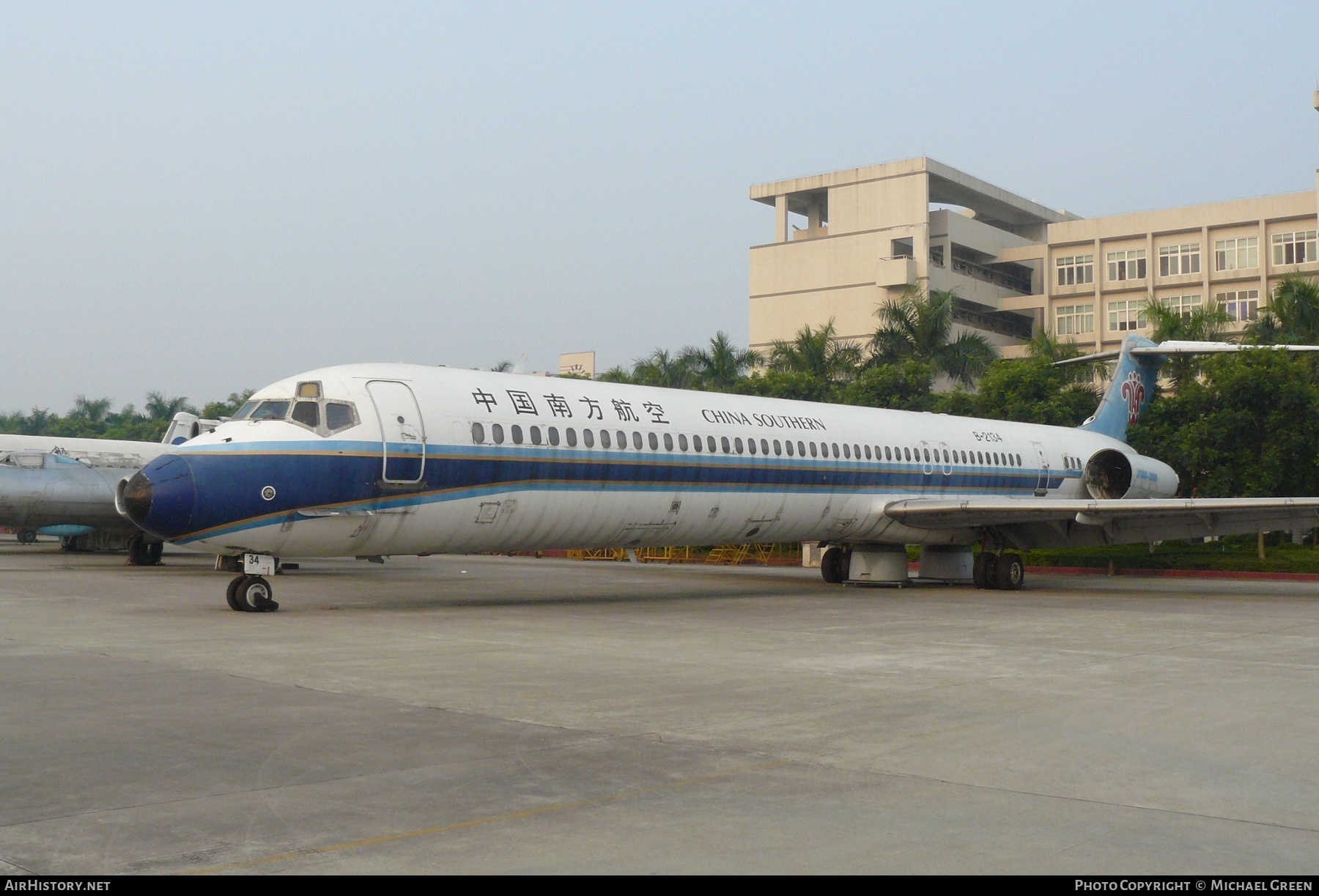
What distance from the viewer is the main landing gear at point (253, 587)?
1725cm

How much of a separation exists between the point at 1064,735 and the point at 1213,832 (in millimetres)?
2570

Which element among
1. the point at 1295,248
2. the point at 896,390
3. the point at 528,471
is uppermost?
the point at 1295,248

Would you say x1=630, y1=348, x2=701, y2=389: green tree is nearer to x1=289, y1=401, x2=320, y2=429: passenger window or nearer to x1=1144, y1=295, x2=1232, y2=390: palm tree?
x1=1144, y1=295, x2=1232, y2=390: palm tree

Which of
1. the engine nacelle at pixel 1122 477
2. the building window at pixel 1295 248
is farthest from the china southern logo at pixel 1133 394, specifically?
the building window at pixel 1295 248

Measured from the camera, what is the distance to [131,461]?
36781 millimetres

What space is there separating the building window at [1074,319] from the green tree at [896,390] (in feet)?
128

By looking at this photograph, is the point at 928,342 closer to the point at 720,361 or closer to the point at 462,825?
the point at 720,361

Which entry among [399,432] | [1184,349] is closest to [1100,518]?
[1184,349]

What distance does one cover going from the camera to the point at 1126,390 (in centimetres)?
3409

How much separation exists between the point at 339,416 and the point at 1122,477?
71.2 feet

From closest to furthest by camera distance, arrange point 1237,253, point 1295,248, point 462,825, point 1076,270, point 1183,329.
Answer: point 462,825
point 1183,329
point 1295,248
point 1237,253
point 1076,270

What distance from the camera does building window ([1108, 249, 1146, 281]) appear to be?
78.8m

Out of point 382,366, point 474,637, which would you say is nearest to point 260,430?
point 382,366

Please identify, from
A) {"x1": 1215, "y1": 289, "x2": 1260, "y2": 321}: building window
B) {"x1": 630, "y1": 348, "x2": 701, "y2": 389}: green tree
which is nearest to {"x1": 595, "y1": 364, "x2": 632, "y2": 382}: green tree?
{"x1": 630, "y1": 348, "x2": 701, "y2": 389}: green tree
